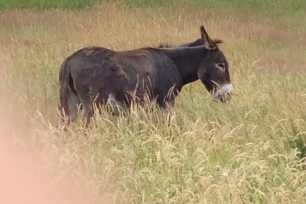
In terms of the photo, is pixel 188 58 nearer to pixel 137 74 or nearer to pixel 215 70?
pixel 215 70

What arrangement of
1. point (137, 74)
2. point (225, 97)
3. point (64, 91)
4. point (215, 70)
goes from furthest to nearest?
point (215, 70), point (225, 97), point (137, 74), point (64, 91)

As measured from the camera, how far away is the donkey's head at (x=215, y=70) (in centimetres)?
859

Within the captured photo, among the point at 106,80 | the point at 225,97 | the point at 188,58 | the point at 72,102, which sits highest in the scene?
the point at 106,80

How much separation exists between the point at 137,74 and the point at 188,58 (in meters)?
1.10

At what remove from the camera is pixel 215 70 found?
866 cm

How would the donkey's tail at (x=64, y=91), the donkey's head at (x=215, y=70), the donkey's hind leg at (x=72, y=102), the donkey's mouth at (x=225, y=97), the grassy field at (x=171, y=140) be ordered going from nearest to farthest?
the grassy field at (x=171, y=140) → the donkey's tail at (x=64, y=91) → the donkey's hind leg at (x=72, y=102) → the donkey's mouth at (x=225, y=97) → the donkey's head at (x=215, y=70)

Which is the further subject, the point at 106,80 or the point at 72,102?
the point at 72,102

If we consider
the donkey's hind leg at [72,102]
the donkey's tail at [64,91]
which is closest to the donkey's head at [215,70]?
the donkey's hind leg at [72,102]

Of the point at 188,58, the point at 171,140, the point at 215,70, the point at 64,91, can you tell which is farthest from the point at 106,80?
the point at 215,70

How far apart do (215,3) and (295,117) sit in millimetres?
14311

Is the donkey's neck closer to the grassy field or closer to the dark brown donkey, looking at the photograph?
the dark brown donkey

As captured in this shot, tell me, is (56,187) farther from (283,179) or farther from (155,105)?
(155,105)

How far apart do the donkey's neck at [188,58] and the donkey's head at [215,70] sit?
76mm

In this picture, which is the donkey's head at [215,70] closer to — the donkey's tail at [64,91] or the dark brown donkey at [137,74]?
the dark brown donkey at [137,74]
